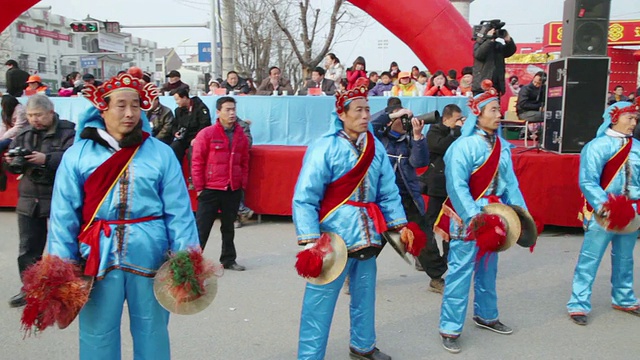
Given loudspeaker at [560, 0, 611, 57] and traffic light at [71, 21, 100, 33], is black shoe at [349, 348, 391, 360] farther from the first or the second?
traffic light at [71, 21, 100, 33]

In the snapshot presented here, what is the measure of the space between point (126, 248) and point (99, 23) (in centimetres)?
1931

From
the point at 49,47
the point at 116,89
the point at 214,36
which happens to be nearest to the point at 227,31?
the point at 214,36

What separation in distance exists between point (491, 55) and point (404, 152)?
3.40 m

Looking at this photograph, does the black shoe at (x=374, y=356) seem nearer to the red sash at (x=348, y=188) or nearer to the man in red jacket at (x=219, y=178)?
the red sash at (x=348, y=188)

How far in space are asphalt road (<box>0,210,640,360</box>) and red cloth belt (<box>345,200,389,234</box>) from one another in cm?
99

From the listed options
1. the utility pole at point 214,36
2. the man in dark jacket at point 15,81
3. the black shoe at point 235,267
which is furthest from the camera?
the utility pole at point 214,36

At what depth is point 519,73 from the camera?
19500 millimetres

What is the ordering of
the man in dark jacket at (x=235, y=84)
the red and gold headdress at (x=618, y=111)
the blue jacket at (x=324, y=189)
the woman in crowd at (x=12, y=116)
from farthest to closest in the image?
the man in dark jacket at (x=235, y=84)
the woman in crowd at (x=12, y=116)
the red and gold headdress at (x=618, y=111)
the blue jacket at (x=324, y=189)

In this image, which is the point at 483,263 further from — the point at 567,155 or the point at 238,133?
the point at 567,155

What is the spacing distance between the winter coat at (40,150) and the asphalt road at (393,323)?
2.95 feet

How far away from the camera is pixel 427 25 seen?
10.2 metres

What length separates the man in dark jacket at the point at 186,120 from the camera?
7305mm

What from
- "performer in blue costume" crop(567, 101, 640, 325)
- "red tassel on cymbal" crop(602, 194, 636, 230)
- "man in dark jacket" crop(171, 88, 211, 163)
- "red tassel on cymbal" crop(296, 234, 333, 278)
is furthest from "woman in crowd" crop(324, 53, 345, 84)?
"red tassel on cymbal" crop(296, 234, 333, 278)

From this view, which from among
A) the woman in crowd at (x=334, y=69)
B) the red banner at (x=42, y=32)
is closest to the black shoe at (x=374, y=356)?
the woman in crowd at (x=334, y=69)
